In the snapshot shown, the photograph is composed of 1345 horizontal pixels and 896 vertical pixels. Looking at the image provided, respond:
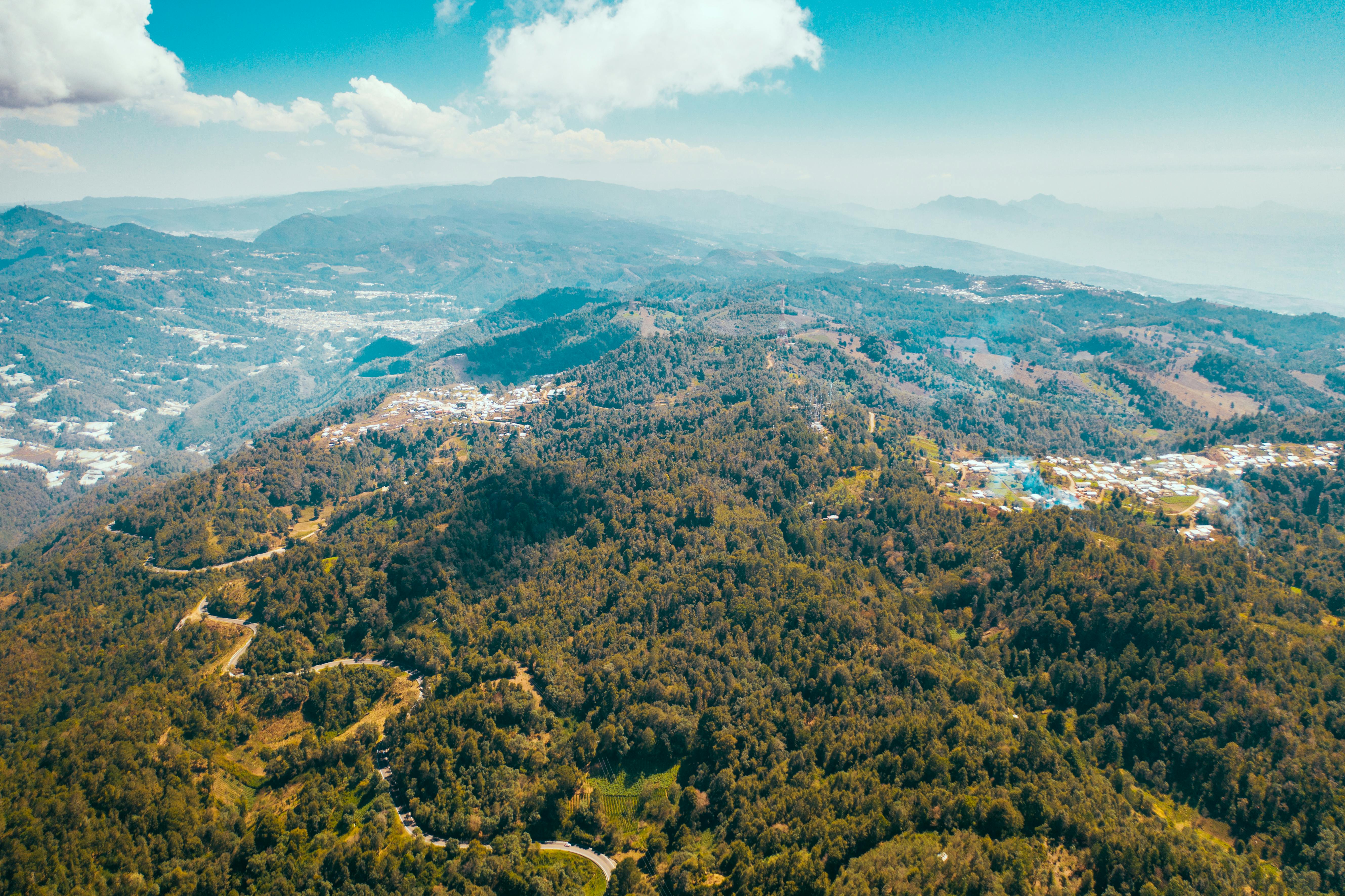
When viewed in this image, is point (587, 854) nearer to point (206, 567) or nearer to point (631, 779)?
point (631, 779)

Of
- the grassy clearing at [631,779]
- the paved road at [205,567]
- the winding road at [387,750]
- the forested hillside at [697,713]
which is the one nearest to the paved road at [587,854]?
the winding road at [387,750]

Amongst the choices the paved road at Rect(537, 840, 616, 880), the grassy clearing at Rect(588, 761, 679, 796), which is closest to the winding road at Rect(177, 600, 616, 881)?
the paved road at Rect(537, 840, 616, 880)

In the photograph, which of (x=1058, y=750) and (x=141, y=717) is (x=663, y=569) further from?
(x=141, y=717)

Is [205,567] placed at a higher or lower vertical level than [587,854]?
lower

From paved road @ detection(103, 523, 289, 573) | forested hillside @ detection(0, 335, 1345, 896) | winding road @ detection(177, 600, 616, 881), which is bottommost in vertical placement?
paved road @ detection(103, 523, 289, 573)

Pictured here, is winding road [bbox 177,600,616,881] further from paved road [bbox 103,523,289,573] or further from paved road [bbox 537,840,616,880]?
paved road [bbox 103,523,289,573]

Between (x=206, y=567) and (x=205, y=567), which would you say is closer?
(x=206, y=567)

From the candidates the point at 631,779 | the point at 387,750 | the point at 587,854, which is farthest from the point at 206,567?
the point at 587,854
